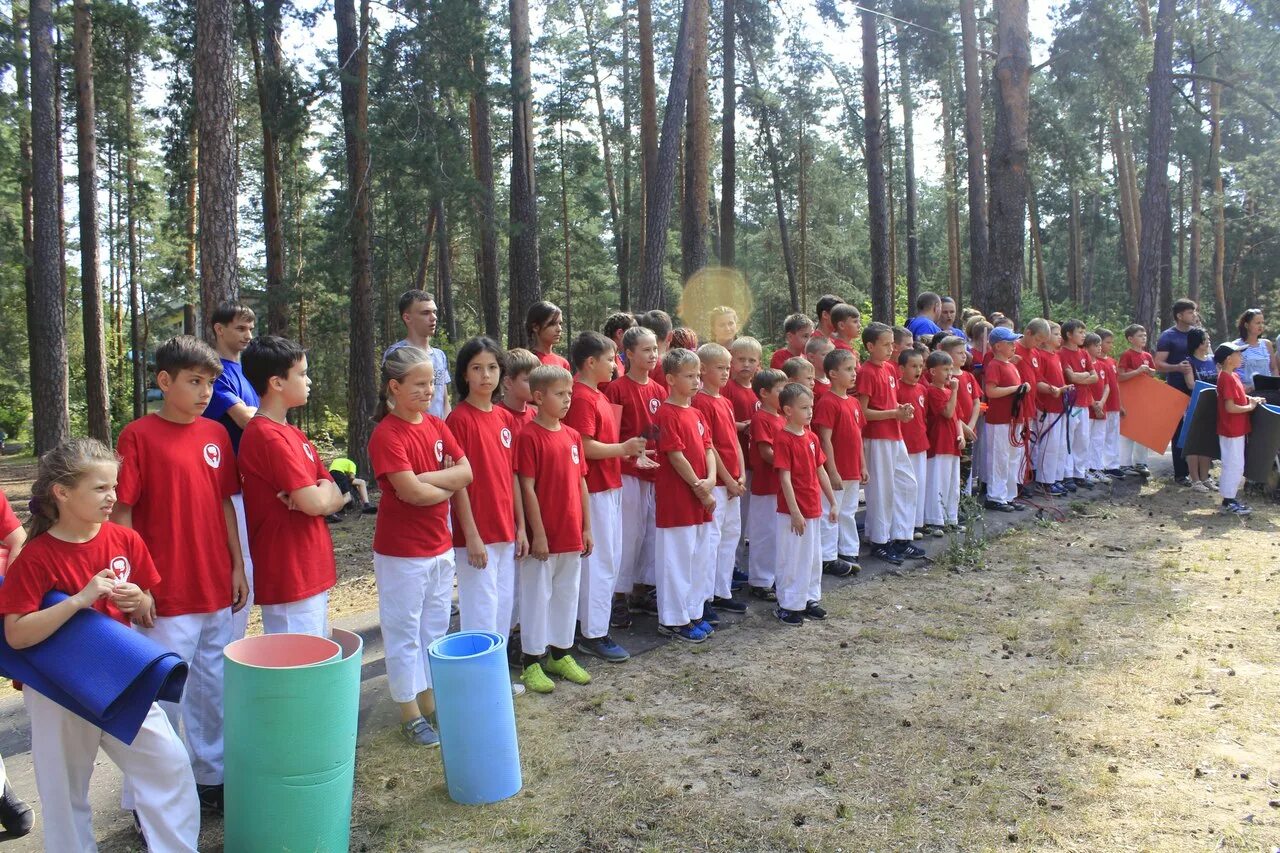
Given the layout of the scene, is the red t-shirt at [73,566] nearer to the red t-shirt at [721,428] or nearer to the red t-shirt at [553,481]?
the red t-shirt at [553,481]

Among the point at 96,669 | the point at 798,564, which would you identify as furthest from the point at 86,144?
the point at 96,669

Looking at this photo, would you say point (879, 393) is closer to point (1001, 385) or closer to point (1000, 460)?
point (1001, 385)

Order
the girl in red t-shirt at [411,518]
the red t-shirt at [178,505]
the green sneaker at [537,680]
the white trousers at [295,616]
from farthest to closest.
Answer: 1. the green sneaker at [537,680]
2. the girl in red t-shirt at [411,518]
3. the white trousers at [295,616]
4. the red t-shirt at [178,505]

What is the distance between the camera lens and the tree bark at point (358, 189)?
12.2m

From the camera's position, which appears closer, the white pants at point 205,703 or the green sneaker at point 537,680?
the white pants at point 205,703

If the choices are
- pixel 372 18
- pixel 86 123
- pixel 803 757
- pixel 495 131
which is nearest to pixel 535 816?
pixel 803 757

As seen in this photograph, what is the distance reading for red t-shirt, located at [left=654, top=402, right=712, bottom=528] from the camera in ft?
18.8

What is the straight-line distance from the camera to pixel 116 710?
287 centimetres

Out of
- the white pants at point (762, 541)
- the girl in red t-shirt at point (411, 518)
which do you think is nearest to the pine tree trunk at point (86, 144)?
the white pants at point (762, 541)

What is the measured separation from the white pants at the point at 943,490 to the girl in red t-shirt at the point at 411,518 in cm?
563

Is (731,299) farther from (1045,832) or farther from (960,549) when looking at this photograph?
(1045,832)

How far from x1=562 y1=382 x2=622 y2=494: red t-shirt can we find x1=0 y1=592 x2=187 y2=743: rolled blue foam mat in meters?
2.87

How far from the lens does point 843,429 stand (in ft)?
23.7

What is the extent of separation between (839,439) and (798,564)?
4.70ft
